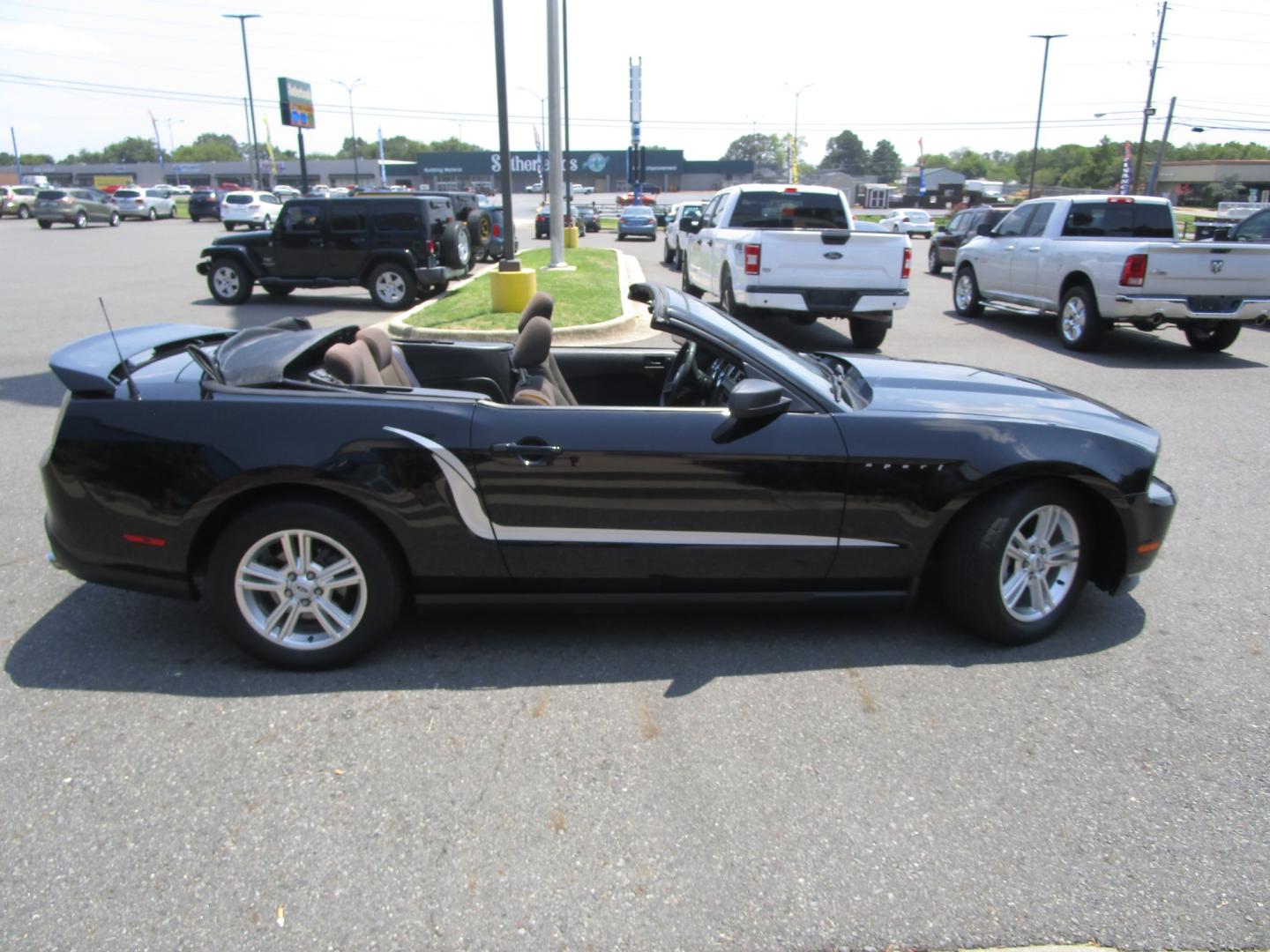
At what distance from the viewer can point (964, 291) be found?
15.0 m

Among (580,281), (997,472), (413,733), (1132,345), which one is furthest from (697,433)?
(580,281)

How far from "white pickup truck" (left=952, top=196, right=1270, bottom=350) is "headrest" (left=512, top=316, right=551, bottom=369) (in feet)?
29.2

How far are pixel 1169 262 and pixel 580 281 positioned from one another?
9.34 metres

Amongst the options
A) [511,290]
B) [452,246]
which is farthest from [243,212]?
[511,290]

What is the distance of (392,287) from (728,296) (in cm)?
621

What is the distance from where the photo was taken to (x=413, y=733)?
10.6 ft

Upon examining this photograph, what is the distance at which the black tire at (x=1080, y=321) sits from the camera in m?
11.2

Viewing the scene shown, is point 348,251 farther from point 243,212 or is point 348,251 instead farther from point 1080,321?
point 243,212

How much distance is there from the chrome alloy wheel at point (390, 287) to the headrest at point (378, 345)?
11479mm

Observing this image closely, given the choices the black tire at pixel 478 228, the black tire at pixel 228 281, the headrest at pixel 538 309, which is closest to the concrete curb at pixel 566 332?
the black tire at pixel 228 281

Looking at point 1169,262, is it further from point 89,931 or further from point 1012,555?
point 89,931

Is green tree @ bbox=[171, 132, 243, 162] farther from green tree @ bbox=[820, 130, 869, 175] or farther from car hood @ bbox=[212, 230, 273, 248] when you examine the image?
car hood @ bbox=[212, 230, 273, 248]

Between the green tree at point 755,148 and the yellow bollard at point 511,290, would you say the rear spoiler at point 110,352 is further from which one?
the green tree at point 755,148

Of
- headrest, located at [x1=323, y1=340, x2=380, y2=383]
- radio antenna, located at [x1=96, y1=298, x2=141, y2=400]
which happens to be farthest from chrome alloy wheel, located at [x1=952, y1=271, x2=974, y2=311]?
radio antenna, located at [x1=96, y1=298, x2=141, y2=400]
